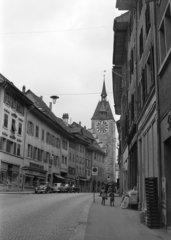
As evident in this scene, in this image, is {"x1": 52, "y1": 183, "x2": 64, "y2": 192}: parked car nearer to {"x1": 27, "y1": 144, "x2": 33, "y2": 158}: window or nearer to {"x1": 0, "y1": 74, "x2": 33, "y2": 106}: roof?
{"x1": 27, "y1": 144, "x2": 33, "y2": 158}: window

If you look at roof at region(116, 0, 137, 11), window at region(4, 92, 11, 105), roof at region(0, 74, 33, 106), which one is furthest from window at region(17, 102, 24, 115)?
roof at region(116, 0, 137, 11)

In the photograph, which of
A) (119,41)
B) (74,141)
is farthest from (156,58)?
(74,141)

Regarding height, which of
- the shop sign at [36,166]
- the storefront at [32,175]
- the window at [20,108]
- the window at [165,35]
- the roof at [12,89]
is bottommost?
the storefront at [32,175]

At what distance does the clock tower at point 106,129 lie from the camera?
11647 centimetres

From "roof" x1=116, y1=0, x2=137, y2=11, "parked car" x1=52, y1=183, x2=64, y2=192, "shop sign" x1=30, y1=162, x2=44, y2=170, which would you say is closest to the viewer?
"roof" x1=116, y1=0, x2=137, y2=11

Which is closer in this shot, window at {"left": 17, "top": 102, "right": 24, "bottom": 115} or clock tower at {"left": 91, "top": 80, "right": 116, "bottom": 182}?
window at {"left": 17, "top": 102, "right": 24, "bottom": 115}

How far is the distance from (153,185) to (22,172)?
33.8 metres

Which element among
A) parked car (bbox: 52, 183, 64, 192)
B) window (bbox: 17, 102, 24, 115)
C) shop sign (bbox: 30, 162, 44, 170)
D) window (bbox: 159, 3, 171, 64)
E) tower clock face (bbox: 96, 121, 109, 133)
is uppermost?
tower clock face (bbox: 96, 121, 109, 133)

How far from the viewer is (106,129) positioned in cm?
12925

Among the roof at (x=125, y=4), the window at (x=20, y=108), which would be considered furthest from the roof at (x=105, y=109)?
the roof at (x=125, y=4)

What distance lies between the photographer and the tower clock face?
424 feet

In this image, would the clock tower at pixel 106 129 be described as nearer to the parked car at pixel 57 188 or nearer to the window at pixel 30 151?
the parked car at pixel 57 188

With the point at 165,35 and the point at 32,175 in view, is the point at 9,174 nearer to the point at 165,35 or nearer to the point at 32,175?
the point at 32,175

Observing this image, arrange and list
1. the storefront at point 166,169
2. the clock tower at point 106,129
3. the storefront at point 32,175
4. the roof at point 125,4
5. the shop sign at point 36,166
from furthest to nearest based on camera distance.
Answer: the clock tower at point 106,129 < the shop sign at point 36,166 < the storefront at point 32,175 < the roof at point 125,4 < the storefront at point 166,169
